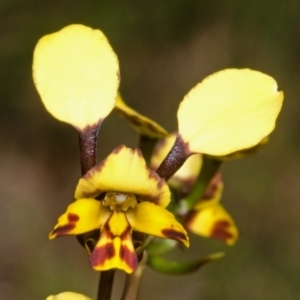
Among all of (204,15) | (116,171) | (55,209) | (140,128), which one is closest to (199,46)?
(204,15)

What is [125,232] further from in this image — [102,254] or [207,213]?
[207,213]

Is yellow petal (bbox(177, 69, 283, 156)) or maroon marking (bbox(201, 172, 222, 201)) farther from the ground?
yellow petal (bbox(177, 69, 283, 156))

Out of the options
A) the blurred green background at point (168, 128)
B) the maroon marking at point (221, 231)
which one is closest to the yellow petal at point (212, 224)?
the maroon marking at point (221, 231)

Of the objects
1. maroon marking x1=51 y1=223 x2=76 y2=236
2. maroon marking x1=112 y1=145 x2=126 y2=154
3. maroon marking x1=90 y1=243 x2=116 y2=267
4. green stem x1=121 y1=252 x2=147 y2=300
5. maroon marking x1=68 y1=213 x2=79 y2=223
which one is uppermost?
maroon marking x1=112 y1=145 x2=126 y2=154

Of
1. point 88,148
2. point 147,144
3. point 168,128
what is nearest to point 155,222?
point 88,148

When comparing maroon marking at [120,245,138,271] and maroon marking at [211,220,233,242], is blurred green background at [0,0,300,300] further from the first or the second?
maroon marking at [120,245,138,271]

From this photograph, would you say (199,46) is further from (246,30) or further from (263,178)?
(263,178)

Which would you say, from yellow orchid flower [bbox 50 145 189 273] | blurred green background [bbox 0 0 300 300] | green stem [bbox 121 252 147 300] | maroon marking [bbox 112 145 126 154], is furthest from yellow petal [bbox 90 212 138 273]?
blurred green background [bbox 0 0 300 300]
